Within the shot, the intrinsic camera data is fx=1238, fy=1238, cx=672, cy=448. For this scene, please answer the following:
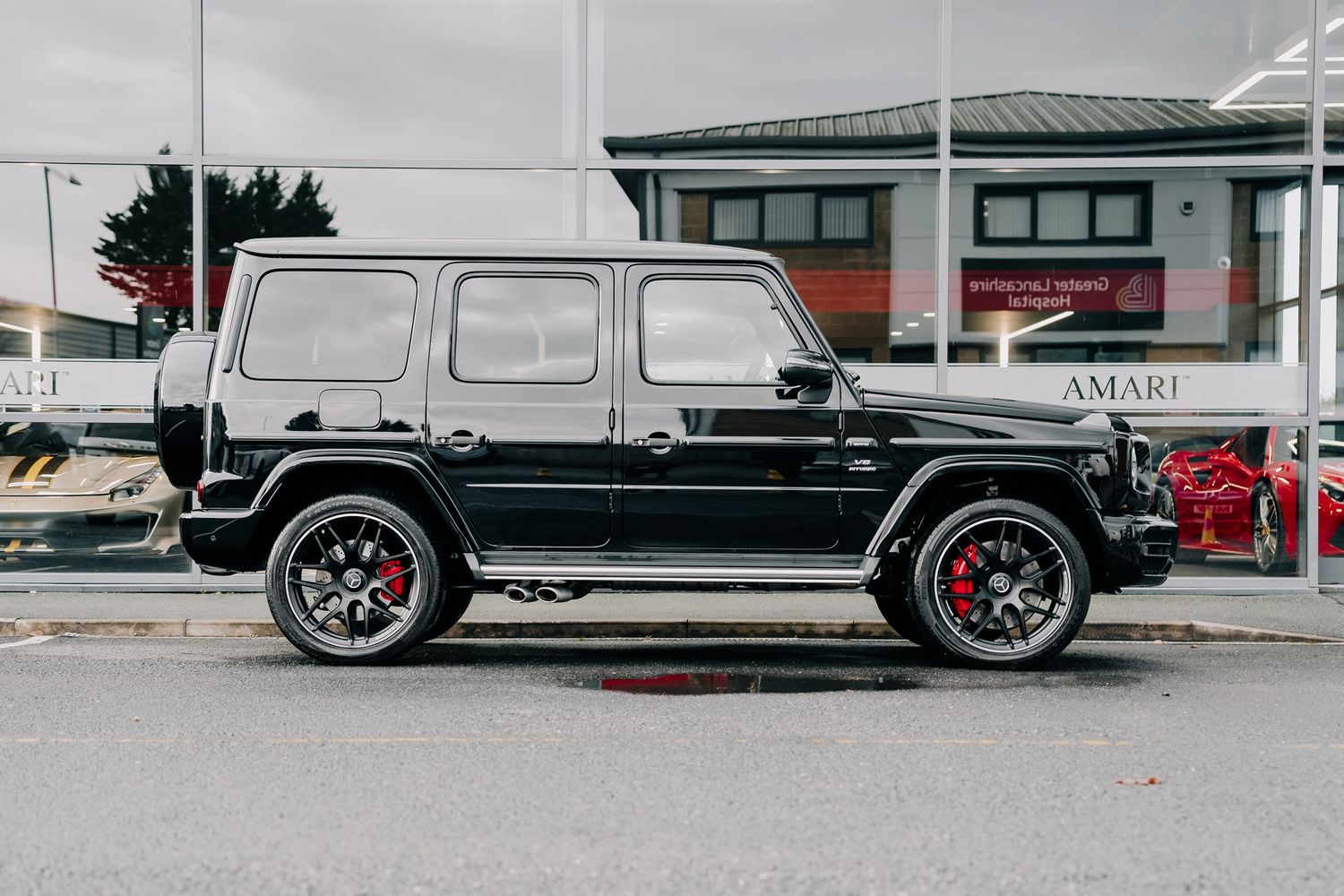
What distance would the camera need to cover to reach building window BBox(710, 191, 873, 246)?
10.1 metres

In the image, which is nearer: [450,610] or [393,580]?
[393,580]

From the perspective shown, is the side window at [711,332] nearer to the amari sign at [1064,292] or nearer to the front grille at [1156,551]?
the front grille at [1156,551]

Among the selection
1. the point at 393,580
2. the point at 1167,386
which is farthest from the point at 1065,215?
the point at 393,580

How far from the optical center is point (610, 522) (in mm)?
6301

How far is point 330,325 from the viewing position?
6371 millimetres

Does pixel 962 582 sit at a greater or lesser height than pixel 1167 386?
lesser

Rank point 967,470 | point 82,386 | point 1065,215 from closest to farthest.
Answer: point 967,470, point 82,386, point 1065,215

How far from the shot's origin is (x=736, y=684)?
6.02m

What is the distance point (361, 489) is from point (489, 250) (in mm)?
1414

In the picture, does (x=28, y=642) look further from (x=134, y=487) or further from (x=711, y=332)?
(x=711, y=332)

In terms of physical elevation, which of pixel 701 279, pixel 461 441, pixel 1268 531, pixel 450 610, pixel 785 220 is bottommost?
pixel 450 610

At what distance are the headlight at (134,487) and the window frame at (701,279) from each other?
207 inches

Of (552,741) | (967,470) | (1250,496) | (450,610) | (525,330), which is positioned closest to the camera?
(552,741)

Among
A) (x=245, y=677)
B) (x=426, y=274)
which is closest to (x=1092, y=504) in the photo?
(x=426, y=274)
